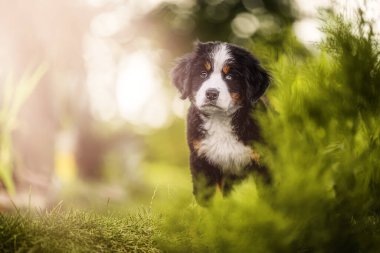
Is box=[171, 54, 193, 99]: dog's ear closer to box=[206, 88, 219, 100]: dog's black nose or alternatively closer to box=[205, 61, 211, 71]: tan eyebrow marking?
→ box=[205, 61, 211, 71]: tan eyebrow marking

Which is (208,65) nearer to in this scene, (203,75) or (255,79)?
(203,75)

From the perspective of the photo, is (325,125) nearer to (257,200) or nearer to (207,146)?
(257,200)

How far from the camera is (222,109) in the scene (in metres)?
3.58

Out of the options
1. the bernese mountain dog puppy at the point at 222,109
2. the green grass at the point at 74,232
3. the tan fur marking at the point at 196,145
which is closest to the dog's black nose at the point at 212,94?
the bernese mountain dog puppy at the point at 222,109

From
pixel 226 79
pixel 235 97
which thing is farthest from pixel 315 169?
pixel 226 79

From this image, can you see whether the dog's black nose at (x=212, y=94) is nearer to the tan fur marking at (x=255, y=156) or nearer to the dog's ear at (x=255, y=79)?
the dog's ear at (x=255, y=79)

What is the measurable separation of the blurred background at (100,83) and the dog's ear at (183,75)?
21 centimetres

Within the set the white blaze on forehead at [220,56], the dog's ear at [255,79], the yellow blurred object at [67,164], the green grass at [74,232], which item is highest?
the white blaze on forehead at [220,56]

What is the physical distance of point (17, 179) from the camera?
825 centimetres

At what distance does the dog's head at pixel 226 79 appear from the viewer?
3.48m

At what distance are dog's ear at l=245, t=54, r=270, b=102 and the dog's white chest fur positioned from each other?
0.27 m

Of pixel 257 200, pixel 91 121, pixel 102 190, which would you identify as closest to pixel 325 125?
pixel 257 200

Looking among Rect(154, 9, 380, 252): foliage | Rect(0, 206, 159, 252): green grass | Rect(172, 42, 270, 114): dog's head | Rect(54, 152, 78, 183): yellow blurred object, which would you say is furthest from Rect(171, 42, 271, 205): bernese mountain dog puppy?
Rect(54, 152, 78, 183): yellow blurred object

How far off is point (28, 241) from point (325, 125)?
1.85m
